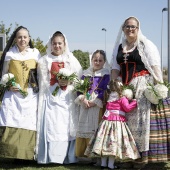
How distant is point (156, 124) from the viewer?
5262 millimetres

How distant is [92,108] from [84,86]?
388mm

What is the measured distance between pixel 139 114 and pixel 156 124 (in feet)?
0.91

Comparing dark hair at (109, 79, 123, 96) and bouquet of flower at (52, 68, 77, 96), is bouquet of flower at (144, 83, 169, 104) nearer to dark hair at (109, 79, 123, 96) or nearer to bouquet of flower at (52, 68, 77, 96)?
dark hair at (109, 79, 123, 96)

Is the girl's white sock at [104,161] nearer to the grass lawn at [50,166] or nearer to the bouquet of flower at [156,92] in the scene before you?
the grass lawn at [50,166]

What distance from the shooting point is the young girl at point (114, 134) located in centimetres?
520

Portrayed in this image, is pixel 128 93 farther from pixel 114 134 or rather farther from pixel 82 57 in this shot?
pixel 82 57

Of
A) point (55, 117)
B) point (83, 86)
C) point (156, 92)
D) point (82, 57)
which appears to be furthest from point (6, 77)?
point (82, 57)

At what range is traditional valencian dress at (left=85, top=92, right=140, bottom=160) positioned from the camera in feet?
17.0

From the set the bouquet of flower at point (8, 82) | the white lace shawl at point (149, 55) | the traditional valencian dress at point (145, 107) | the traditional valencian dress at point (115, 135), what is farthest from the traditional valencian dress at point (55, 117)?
the white lace shawl at point (149, 55)

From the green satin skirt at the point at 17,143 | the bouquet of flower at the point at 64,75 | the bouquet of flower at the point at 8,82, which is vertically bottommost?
the green satin skirt at the point at 17,143

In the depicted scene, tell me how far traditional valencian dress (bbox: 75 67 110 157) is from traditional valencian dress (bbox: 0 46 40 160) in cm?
72

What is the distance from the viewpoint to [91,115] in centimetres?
580

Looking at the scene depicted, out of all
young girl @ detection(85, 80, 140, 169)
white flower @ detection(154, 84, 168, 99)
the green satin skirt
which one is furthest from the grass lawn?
white flower @ detection(154, 84, 168, 99)

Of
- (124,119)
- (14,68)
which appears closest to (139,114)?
(124,119)
